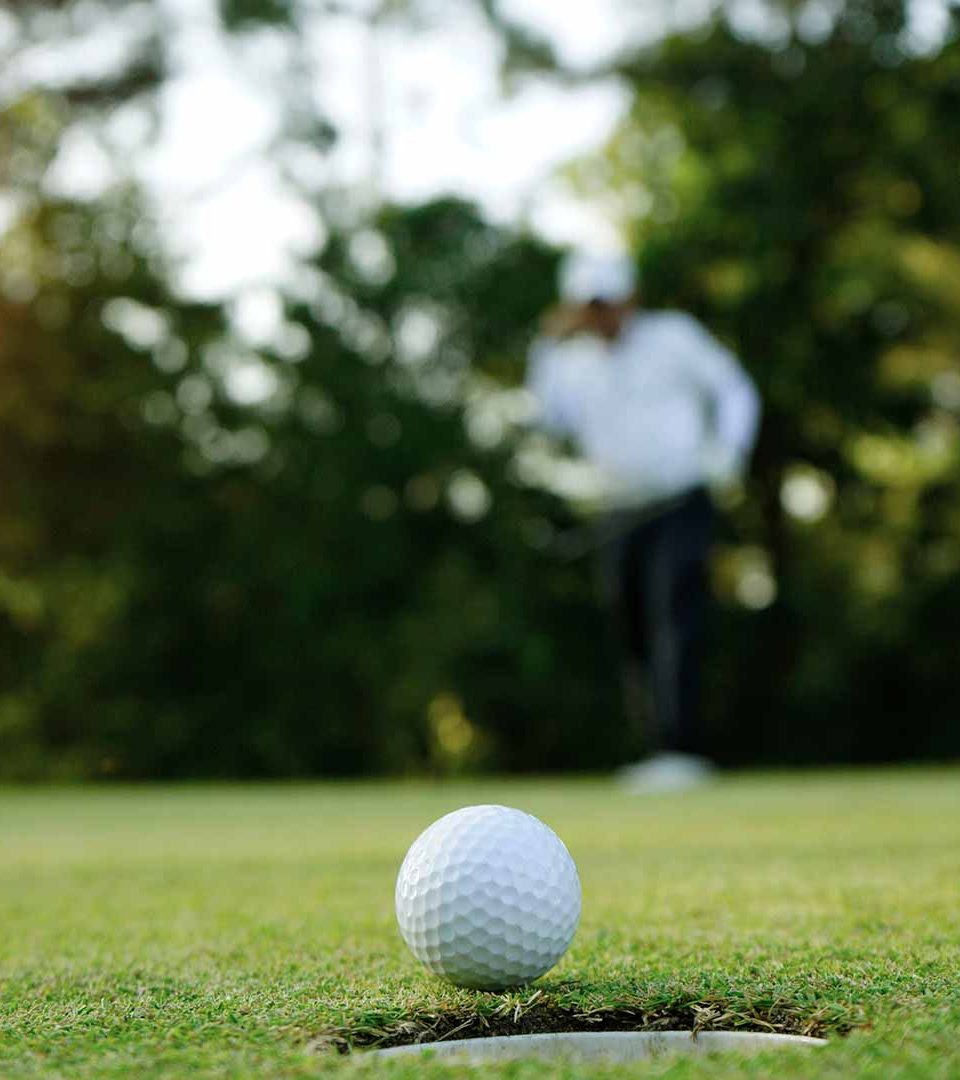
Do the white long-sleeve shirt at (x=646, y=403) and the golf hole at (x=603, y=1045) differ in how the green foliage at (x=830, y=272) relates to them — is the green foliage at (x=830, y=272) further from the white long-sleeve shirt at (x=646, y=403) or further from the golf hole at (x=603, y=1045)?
the golf hole at (x=603, y=1045)

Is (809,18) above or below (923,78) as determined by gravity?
above

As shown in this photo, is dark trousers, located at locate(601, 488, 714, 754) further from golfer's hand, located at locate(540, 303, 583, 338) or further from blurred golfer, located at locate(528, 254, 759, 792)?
golfer's hand, located at locate(540, 303, 583, 338)

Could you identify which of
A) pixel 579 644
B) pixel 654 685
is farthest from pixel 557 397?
pixel 579 644

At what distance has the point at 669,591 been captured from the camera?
18.9ft

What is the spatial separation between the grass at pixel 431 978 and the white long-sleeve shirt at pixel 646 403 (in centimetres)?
220

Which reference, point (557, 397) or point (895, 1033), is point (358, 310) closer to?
point (557, 397)

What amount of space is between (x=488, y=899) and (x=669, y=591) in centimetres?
424

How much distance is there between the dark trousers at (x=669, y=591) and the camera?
576 cm

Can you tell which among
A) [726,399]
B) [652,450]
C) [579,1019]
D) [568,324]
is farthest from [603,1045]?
[568,324]

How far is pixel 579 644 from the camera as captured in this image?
33.8 feet

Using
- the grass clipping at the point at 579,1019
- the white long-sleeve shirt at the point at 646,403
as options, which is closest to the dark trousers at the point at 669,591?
the white long-sleeve shirt at the point at 646,403

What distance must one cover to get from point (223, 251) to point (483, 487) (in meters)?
3.31

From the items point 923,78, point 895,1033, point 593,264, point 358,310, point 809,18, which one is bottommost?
point 895,1033

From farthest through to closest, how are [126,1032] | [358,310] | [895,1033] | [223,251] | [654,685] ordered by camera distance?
1. [223,251]
2. [358,310]
3. [654,685]
4. [126,1032]
5. [895,1033]
